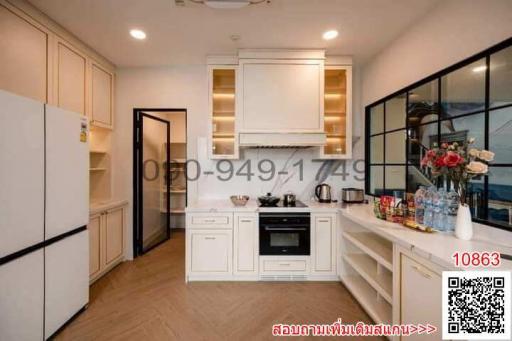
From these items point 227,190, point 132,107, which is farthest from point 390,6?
point 132,107

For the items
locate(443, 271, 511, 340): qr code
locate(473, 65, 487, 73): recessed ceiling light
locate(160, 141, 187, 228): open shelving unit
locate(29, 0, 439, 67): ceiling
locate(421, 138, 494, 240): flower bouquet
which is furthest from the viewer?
locate(160, 141, 187, 228): open shelving unit

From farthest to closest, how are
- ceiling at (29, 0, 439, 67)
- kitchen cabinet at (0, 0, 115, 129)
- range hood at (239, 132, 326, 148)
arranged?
range hood at (239, 132, 326, 148), ceiling at (29, 0, 439, 67), kitchen cabinet at (0, 0, 115, 129)

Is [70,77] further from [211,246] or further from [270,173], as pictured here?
[270,173]

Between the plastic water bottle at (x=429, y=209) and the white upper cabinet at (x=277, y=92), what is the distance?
4.68 feet

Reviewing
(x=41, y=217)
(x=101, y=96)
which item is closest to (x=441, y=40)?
(x=41, y=217)

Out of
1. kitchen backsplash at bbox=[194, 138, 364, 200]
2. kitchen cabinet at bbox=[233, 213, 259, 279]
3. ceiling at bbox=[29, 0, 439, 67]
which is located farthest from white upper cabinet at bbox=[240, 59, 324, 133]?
kitchen cabinet at bbox=[233, 213, 259, 279]

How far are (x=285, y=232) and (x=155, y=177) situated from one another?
7.92 ft

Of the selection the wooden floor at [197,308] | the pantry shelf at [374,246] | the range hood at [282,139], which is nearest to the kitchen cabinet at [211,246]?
the wooden floor at [197,308]

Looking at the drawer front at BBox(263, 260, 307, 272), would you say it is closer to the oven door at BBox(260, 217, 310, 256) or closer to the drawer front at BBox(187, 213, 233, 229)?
the oven door at BBox(260, 217, 310, 256)

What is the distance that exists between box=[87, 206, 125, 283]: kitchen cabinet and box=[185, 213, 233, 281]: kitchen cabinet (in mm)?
1066

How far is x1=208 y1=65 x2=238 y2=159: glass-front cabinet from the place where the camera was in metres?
2.90

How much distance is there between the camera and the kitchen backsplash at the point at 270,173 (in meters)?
3.21

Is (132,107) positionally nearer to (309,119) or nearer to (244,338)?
(309,119)

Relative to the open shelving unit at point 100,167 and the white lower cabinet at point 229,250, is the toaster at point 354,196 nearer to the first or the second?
the white lower cabinet at point 229,250
